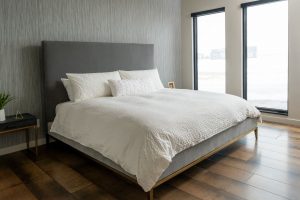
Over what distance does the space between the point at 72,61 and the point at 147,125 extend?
1.98m

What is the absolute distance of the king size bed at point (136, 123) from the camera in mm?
2014

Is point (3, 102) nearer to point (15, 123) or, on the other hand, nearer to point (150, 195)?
point (15, 123)

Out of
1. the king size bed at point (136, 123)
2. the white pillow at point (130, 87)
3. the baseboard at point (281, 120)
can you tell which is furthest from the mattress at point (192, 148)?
the baseboard at point (281, 120)

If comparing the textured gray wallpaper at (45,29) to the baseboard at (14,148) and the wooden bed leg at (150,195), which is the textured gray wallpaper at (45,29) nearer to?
the baseboard at (14,148)

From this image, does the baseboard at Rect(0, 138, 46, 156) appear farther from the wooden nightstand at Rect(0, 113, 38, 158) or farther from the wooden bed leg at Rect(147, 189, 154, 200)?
the wooden bed leg at Rect(147, 189, 154, 200)

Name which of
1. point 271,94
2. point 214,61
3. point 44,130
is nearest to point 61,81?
point 44,130

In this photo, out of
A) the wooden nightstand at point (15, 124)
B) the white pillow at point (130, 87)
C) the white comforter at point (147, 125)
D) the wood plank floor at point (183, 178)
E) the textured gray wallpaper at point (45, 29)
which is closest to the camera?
the white comforter at point (147, 125)

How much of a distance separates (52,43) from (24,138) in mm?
1315

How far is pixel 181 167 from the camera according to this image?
2.26m

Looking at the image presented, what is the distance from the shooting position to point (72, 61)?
3.56m

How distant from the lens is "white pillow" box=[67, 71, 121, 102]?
328 cm

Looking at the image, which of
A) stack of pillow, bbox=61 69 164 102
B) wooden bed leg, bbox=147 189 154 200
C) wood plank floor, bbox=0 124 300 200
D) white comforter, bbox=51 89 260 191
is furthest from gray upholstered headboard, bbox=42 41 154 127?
wooden bed leg, bbox=147 189 154 200

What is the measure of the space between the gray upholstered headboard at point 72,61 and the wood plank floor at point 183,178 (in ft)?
2.56

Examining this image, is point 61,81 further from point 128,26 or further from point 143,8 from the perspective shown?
point 143,8
